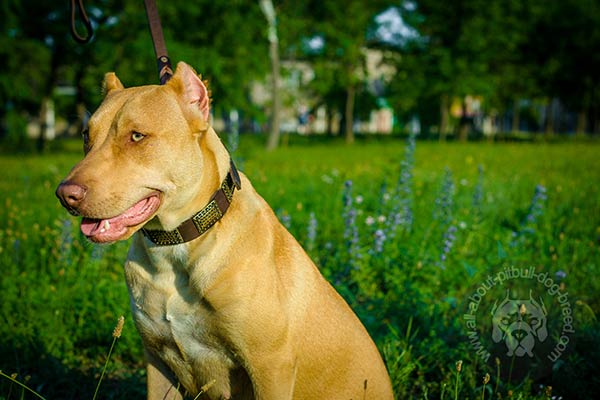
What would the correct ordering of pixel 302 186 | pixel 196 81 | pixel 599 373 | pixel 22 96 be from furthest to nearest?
pixel 22 96 → pixel 302 186 → pixel 599 373 → pixel 196 81

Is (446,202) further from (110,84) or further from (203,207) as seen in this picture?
(110,84)

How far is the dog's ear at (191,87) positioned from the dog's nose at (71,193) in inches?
23.0

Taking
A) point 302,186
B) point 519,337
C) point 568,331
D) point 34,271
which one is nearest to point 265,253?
point 519,337

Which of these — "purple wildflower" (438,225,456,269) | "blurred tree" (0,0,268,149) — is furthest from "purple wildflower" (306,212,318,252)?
"blurred tree" (0,0,268,149)

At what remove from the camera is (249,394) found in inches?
98.5

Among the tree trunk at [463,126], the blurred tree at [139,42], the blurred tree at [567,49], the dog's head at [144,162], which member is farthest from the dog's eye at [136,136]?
the blurred tree at [567,49]

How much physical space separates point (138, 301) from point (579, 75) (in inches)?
1500

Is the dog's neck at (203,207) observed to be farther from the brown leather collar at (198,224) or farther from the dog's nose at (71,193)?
the dog's nose at (71,193)

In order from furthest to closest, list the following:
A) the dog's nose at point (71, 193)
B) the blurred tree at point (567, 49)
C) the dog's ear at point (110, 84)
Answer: the blurred tree at point (567, 49)
the dog's ear at point (110, 84)
the dog's nose at point (71, 193)

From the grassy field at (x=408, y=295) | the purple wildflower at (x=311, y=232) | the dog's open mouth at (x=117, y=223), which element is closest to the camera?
the dog's open mouth at (x=117, y=223)

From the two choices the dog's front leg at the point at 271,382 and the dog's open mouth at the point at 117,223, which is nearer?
the dog's open mouth at the point at 117,223

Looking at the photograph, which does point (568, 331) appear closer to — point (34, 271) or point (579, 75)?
point (34, 271)

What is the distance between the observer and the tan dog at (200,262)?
7.09 ft

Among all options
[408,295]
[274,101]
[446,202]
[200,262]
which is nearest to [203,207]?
[200,262]
